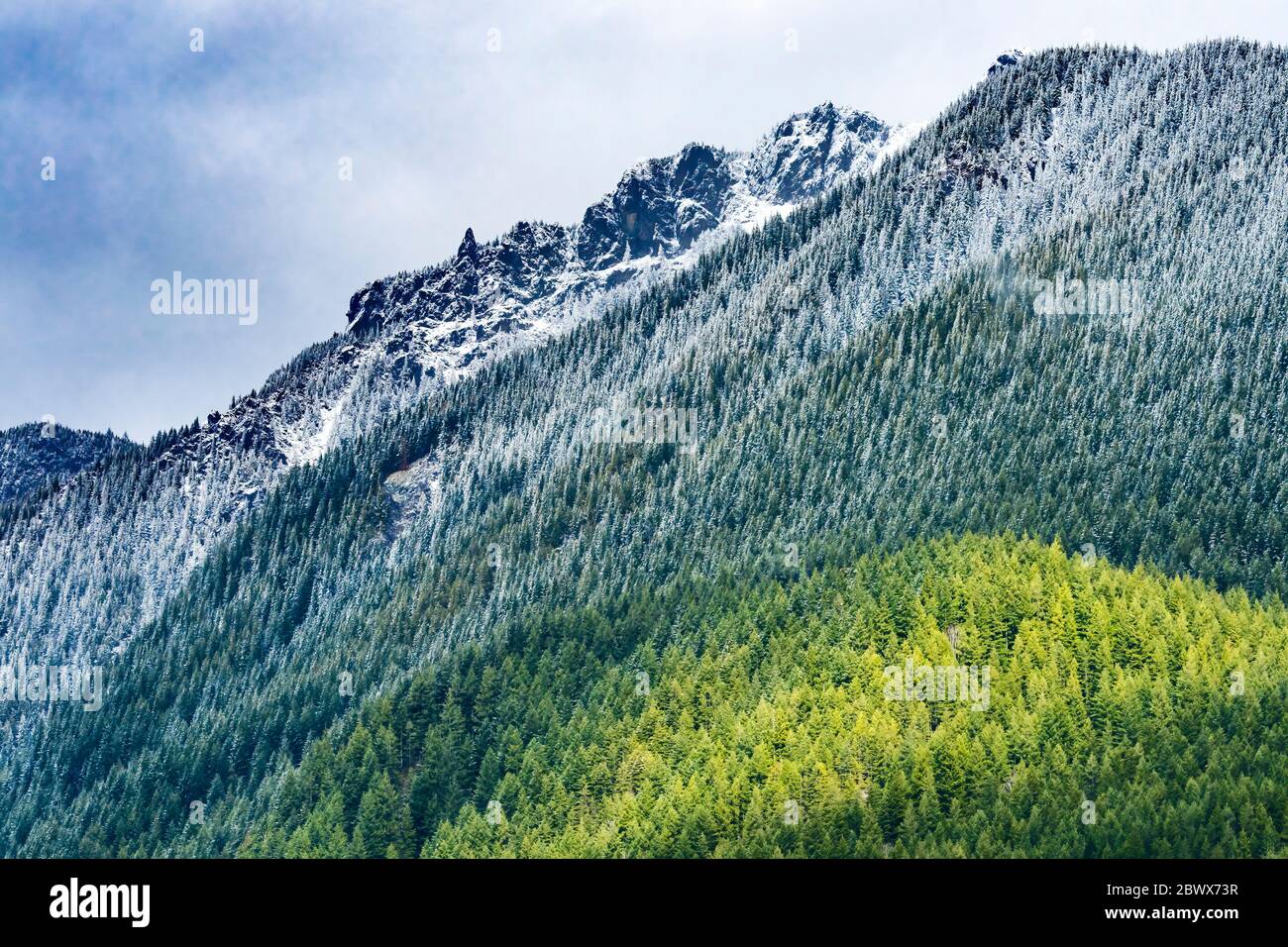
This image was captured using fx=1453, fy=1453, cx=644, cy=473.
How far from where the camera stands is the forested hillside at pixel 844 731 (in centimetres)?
11862

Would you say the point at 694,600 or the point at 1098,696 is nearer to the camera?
the point at 1098,696

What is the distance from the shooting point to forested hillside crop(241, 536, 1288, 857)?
389ft

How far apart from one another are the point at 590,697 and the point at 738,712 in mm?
25781

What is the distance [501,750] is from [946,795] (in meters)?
61.1

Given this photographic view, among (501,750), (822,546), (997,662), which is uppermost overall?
(822,546)

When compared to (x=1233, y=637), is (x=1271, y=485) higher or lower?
higher

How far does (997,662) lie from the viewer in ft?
469

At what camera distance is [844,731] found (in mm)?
135500

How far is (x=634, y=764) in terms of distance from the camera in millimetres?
148250
